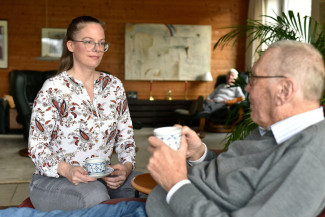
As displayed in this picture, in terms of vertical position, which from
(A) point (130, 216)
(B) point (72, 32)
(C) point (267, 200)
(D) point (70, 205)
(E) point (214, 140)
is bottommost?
(E) point (214, 140)

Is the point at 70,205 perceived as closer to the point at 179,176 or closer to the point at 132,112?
the point at 179,176

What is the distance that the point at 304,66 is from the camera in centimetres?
109

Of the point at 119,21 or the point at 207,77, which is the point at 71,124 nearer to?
the point at 207,77

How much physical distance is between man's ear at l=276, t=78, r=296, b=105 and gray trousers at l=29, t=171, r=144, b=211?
936 millimetres

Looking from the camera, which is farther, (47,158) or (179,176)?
(47,158)

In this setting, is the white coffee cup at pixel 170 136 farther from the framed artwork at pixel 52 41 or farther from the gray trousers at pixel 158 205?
the framed artwork at pixel 52 41

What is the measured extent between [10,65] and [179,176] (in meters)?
7.46

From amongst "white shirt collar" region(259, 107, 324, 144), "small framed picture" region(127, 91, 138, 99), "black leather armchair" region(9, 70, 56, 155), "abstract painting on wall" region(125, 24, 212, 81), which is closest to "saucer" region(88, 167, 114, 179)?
"white shirt collar" region(259, 107, 324, 144)

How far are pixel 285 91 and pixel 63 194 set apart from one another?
1.07m

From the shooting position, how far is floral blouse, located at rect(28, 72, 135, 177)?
1.81 m

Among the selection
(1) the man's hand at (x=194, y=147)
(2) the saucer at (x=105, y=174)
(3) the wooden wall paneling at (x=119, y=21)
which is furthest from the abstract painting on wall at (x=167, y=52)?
(1) the man's hand at (x=194, y=147)

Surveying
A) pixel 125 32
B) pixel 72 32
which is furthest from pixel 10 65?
pixel 72 32

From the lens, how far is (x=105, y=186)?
73.7 inches

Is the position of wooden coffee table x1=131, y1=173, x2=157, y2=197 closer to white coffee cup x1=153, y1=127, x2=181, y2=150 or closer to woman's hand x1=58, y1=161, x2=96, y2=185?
woman's hand x1=58, y1=161, x2=96, y2=185
